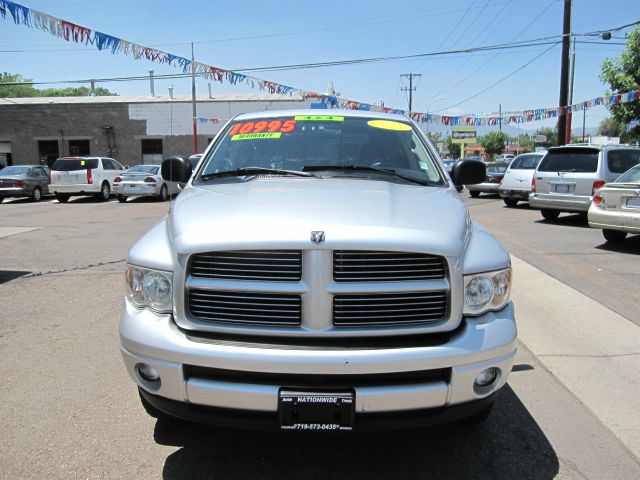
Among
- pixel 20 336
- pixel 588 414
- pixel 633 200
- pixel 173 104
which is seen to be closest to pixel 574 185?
pixel 633 200

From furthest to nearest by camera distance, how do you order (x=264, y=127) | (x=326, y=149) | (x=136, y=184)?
(x=136, y=184) < (x=264, y=127) < (x=326, y=149)

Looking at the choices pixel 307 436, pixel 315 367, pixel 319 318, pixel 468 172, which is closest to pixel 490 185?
pixel 468 172

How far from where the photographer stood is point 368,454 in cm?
293

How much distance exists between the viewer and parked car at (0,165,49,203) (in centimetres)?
2017

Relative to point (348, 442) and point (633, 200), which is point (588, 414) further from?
point (633, 200)

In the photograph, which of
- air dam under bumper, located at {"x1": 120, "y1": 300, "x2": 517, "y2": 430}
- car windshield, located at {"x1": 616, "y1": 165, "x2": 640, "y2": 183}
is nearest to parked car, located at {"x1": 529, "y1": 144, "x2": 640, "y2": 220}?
car windshield, located at {"x1": 616, "y1": 165, "x2": 640, "y2": 183}

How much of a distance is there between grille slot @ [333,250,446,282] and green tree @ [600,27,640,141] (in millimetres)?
20085

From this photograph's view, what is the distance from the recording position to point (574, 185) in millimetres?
12250

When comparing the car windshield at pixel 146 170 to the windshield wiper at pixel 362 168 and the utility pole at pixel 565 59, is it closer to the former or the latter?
the utility pole at pixel 565 59

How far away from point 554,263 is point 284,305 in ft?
21.8

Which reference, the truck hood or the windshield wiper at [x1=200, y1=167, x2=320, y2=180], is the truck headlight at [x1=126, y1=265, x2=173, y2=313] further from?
the windshield wiper at [x1=200, y1=167, x2=320, y2=180]

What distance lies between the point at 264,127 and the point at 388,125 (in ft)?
3.22

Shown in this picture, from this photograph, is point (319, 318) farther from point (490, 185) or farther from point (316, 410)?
point (490, 185)

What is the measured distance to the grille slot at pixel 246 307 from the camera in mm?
2420
